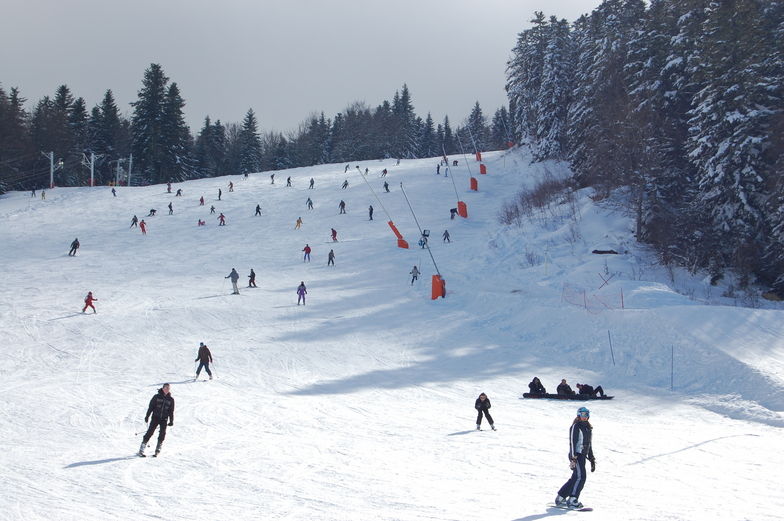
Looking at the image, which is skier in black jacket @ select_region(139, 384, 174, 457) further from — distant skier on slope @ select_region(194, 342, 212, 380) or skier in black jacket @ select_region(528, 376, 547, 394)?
skier in black jacket @ select_region(528, 376, 547, 394)

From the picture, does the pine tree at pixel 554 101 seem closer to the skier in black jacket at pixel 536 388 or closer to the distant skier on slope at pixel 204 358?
the skier in black jacket at pixel 536 388

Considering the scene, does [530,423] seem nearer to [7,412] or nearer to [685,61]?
[7,412]

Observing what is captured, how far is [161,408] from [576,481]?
24.1 feet

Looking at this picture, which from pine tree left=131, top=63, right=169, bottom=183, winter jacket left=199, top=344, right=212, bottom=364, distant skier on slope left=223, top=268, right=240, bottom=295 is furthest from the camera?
pine tree left=131, top=63, right=169, bottom=183

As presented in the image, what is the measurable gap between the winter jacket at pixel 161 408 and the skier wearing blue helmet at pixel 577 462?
273 inches

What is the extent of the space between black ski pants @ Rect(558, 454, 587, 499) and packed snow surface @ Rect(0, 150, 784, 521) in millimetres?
312

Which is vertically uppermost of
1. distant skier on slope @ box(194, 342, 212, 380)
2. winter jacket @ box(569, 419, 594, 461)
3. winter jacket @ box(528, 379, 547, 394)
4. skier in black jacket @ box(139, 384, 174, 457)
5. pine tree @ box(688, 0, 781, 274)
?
pine tree @ box(688, 0, 781, 274)

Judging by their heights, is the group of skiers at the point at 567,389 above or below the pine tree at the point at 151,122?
below

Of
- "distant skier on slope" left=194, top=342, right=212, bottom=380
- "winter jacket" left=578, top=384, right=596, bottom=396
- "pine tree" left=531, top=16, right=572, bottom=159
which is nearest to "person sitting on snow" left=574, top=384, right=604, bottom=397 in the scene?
"winter jacket" left=578, top=384, right=596, bottom=396

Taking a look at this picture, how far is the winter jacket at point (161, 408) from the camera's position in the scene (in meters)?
11.3

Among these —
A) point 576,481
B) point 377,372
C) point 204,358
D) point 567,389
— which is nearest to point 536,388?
point 567,389

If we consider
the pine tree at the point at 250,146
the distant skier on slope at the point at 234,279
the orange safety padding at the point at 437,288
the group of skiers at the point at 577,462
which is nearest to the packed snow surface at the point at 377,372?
the group of skiers at the point at 577,462

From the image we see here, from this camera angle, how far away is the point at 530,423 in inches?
594

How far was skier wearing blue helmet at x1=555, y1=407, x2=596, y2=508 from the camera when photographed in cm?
830
